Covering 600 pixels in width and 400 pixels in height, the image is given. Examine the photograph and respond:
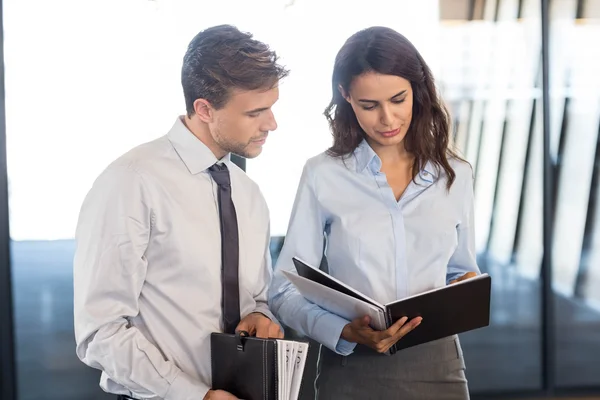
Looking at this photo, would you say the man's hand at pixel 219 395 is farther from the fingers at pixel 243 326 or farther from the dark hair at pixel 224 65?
the dark hair at pixel 224 65

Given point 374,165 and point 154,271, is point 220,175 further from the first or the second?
point 374,165

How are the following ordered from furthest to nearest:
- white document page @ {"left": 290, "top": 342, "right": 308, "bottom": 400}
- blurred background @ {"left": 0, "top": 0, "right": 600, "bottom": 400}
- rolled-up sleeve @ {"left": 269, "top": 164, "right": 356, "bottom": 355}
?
blurred background @ {"left": 0, "top": 0, "right": 600, "bottom": 400} < rolled-up sleeve @ {"left": 269, "top": 164, "right": 356, "bottom": 355} < white document page @ {"left": 290, "top": 342, "right": 308, "bottom": 400}

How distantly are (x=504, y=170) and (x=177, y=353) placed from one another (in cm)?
230

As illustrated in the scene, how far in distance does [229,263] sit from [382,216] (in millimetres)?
426

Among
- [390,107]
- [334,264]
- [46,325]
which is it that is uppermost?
[390,107]

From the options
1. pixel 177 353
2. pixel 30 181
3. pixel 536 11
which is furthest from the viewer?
pixel 536 11

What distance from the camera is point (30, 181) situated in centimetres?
309

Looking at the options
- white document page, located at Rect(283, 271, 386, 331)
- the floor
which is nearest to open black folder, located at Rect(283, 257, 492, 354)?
white document page, located at Rect(283, 271, 386, 331)

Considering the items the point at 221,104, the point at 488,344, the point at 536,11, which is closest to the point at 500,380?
the point at 488,344

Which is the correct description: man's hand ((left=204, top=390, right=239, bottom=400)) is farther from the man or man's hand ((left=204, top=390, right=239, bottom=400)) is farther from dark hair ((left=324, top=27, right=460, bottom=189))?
dark hair ((left=324, top=27, right=460, bottom=189))

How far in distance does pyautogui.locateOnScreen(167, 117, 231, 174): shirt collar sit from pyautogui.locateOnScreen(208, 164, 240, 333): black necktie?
7cm

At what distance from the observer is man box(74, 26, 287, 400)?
1384 millimetres

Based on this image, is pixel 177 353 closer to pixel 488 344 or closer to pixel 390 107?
pixel 390 107

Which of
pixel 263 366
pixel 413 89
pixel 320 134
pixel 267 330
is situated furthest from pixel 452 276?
pixel 320 134
